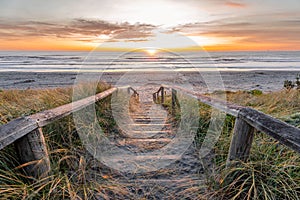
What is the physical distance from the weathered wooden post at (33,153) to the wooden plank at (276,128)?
2.07 metres

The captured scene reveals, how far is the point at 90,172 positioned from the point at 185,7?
8.40 meters

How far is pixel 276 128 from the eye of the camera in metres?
2.17

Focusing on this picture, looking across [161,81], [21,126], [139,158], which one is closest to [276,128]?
[21,126]

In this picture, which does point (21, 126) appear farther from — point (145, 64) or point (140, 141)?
point (145, 64)

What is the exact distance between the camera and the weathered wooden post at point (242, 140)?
2.85 m

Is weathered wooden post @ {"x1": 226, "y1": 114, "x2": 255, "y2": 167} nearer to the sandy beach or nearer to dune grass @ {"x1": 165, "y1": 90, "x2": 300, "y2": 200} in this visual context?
dune grass @ {"x1": 165, "y1": 90, "x2": 300, "y2": 200}

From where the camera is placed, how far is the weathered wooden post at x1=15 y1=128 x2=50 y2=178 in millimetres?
2543

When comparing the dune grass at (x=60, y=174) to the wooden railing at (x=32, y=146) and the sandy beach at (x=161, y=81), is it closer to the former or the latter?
the wooden railing at (x=32, y=146)

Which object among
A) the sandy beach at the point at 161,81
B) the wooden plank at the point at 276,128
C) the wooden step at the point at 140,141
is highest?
the wooden plank at the point at 276,128

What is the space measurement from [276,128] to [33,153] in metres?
2.21

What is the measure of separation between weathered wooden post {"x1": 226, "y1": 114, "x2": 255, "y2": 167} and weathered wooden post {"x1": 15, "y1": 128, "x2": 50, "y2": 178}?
2.00 metres

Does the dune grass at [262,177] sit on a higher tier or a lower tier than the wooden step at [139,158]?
higher

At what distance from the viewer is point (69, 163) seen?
3.35 metres

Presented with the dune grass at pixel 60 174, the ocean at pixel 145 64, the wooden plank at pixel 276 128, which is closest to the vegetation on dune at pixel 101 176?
the dune grass at pixel 60 174
